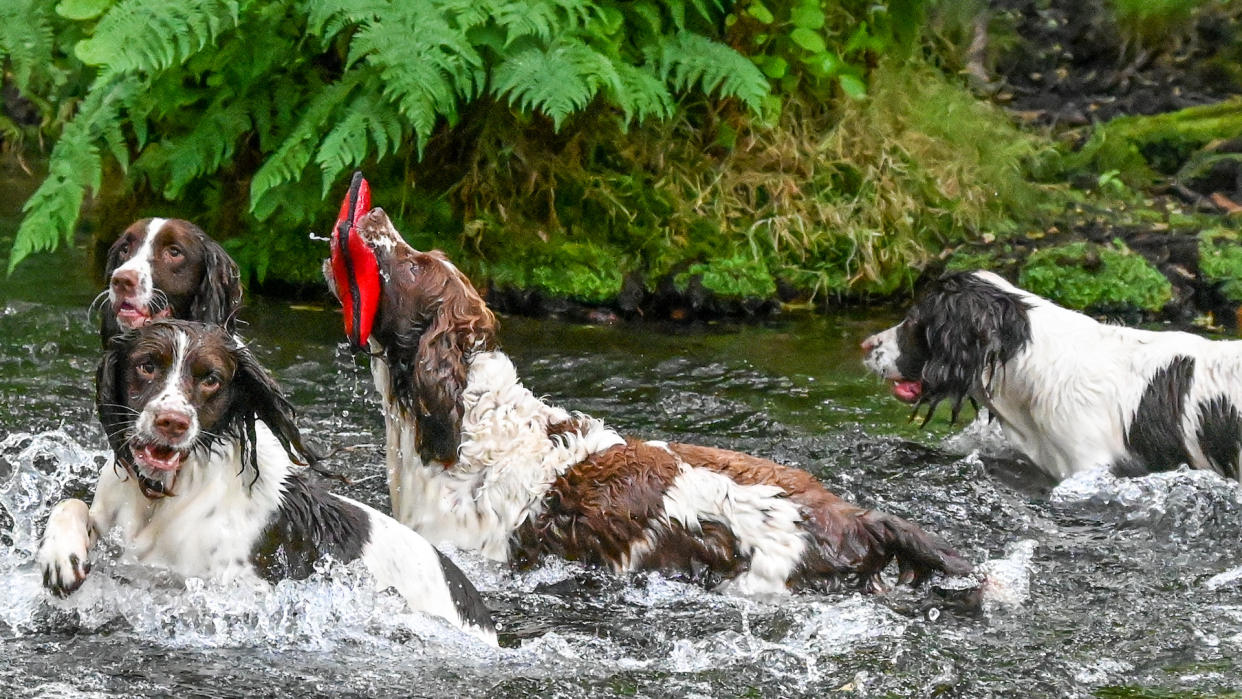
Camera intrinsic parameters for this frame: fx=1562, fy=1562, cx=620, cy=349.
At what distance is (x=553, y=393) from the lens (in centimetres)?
774

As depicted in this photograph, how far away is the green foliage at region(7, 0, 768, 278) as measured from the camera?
8016 mm

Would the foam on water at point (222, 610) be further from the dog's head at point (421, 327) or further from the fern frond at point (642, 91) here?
the fern frond at point (642, 91)

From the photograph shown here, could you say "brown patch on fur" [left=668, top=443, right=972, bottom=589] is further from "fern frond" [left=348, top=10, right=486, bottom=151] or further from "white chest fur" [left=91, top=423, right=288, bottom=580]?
"fern frond" [left=348, top=10, right=486, bottom=151]

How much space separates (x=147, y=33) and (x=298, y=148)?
0.98 meters


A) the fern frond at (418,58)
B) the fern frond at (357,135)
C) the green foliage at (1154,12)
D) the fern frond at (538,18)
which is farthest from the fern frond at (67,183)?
the green foliage at (1154,12)

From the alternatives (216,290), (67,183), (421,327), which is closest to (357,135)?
(67,183)

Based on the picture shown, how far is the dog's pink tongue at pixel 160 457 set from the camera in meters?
4.28

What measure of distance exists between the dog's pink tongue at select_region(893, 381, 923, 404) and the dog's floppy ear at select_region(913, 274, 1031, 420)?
9 centimetres

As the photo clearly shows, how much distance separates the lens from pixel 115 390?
4.33 m

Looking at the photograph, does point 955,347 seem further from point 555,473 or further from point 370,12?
point 370,12

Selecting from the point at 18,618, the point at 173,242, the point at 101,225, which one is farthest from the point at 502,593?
the point at 101,225

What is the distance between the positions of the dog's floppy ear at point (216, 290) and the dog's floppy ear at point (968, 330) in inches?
115

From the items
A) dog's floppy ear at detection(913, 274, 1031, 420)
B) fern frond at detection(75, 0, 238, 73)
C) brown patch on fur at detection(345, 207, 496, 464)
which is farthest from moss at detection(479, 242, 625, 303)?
brown patch on fur at detection(345, 207, 496, 464)

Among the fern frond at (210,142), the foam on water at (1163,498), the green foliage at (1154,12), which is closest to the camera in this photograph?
the green foliage at (1154,12)
